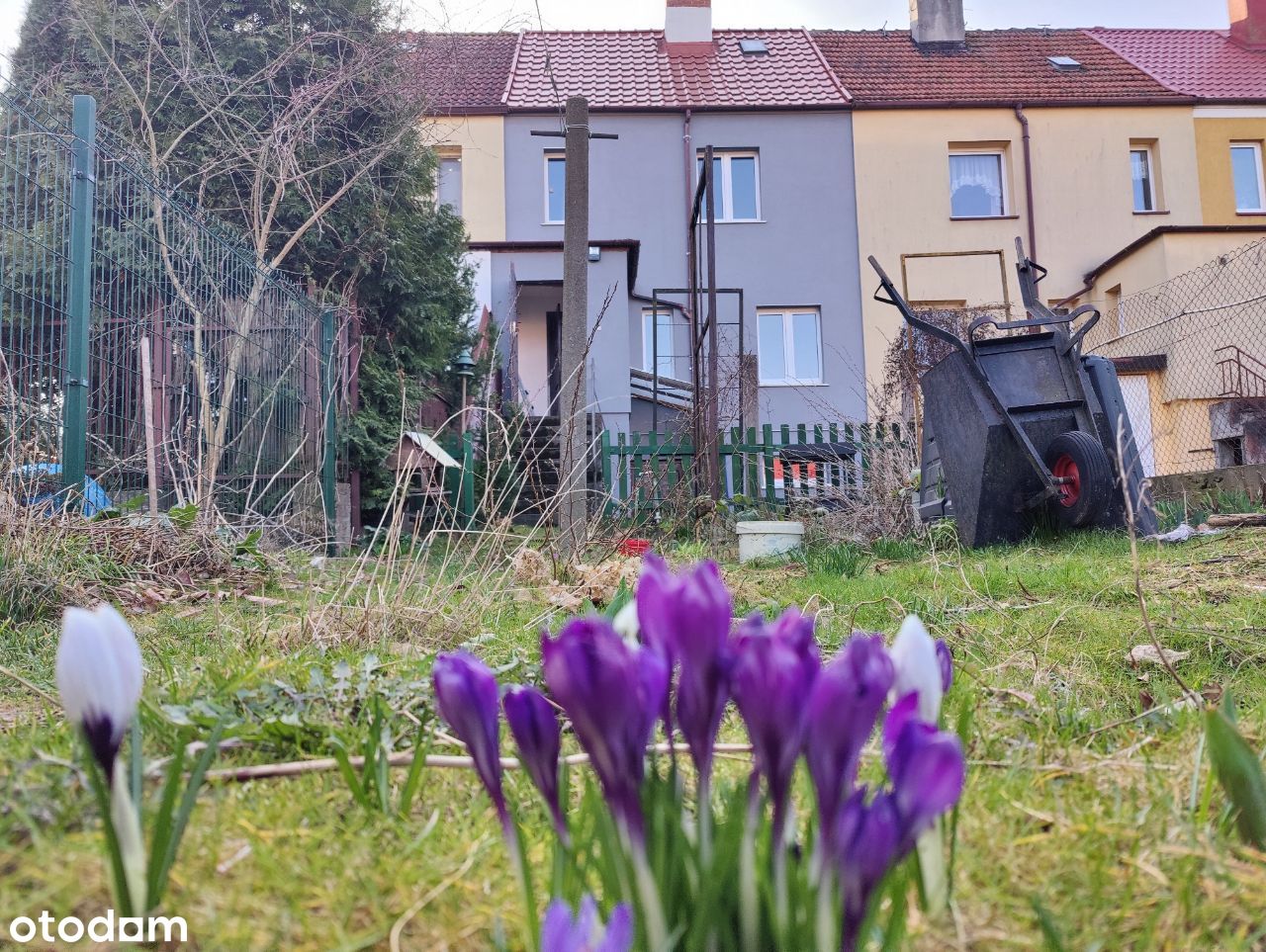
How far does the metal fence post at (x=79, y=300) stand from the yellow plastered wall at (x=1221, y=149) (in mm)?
18613

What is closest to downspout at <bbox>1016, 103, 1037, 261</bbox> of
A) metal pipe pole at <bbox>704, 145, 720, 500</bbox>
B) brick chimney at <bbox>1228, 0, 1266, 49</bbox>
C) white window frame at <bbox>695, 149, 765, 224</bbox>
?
white window frame at <bbox>695, 149, 765, 224</bbox>

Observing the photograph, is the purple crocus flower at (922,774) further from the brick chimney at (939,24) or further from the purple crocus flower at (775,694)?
the brick chimney at (939,24)

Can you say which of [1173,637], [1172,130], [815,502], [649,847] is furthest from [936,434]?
[1172,130]

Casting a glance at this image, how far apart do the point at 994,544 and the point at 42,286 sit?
570 cm

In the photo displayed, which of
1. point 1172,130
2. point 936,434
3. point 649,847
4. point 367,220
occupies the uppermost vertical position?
point 1172,130

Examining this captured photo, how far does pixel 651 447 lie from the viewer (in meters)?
10.5

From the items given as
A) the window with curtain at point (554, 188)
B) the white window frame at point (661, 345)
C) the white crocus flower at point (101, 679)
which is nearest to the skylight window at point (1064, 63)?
the white window frame at point (661, 345)

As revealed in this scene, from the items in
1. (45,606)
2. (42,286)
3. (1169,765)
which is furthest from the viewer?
(42,286)

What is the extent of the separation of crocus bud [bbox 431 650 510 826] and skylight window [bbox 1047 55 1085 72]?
21725 millimetres

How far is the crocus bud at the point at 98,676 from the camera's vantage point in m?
0.70

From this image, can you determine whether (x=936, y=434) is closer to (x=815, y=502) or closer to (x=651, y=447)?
(x=815, y=502)

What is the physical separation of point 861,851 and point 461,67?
61.7ft

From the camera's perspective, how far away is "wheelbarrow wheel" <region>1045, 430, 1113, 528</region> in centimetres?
554

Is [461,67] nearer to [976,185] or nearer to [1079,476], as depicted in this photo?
[976,185]
